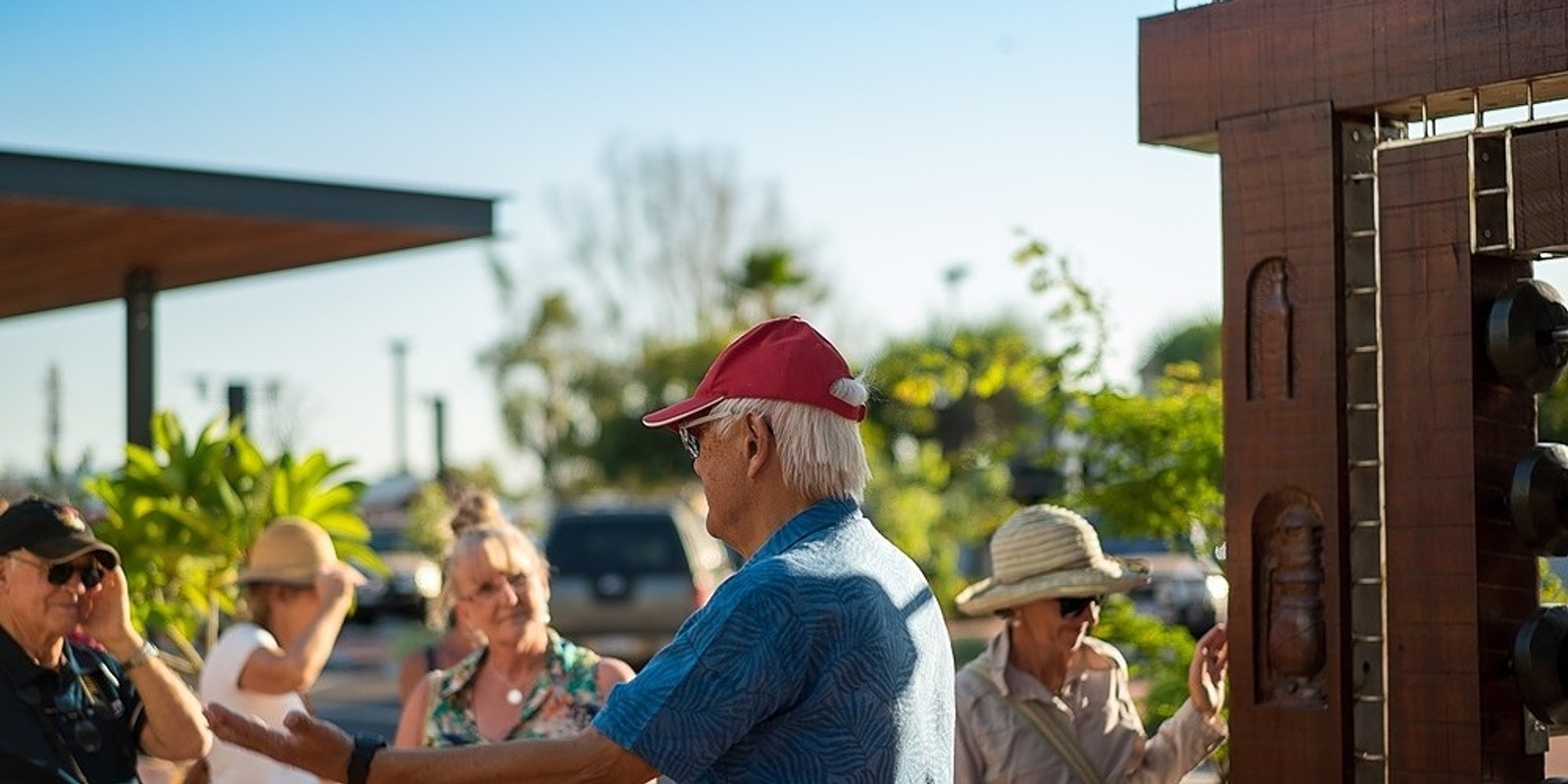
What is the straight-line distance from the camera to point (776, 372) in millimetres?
3107

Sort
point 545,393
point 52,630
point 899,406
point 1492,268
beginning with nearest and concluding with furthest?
point 1492,268
point 52,630
point 899,406
point 545,393

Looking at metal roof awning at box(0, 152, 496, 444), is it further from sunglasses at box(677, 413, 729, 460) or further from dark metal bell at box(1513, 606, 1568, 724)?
dark metal bell at box(1513, 606, 1568, 724)

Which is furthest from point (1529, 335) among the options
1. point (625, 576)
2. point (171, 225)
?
point (625, 576)

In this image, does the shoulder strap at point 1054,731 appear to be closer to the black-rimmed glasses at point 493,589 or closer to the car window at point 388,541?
the black-rimmed glasses at point 493,589

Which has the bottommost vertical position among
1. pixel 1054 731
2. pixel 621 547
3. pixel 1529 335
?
pixel 621 547

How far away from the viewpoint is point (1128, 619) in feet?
23.5

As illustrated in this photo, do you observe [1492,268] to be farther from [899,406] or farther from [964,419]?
[964,419]

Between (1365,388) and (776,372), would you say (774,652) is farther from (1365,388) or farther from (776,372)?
(1365,388)

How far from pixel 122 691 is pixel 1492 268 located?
9.75 ft

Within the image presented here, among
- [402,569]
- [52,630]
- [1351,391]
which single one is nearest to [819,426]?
[1351,391]

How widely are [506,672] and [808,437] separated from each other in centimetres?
252

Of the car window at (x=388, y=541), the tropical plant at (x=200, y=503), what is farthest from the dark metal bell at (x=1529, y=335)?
the car window at (x=388, y=541)

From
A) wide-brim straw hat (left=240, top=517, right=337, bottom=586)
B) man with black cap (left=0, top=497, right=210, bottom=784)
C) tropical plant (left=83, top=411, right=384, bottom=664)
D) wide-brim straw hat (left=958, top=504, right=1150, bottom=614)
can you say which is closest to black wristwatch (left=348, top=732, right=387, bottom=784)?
man with black cap (left=0, top=497, right=210, bottom=784)

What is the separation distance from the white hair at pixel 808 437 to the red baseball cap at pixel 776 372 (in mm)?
11
